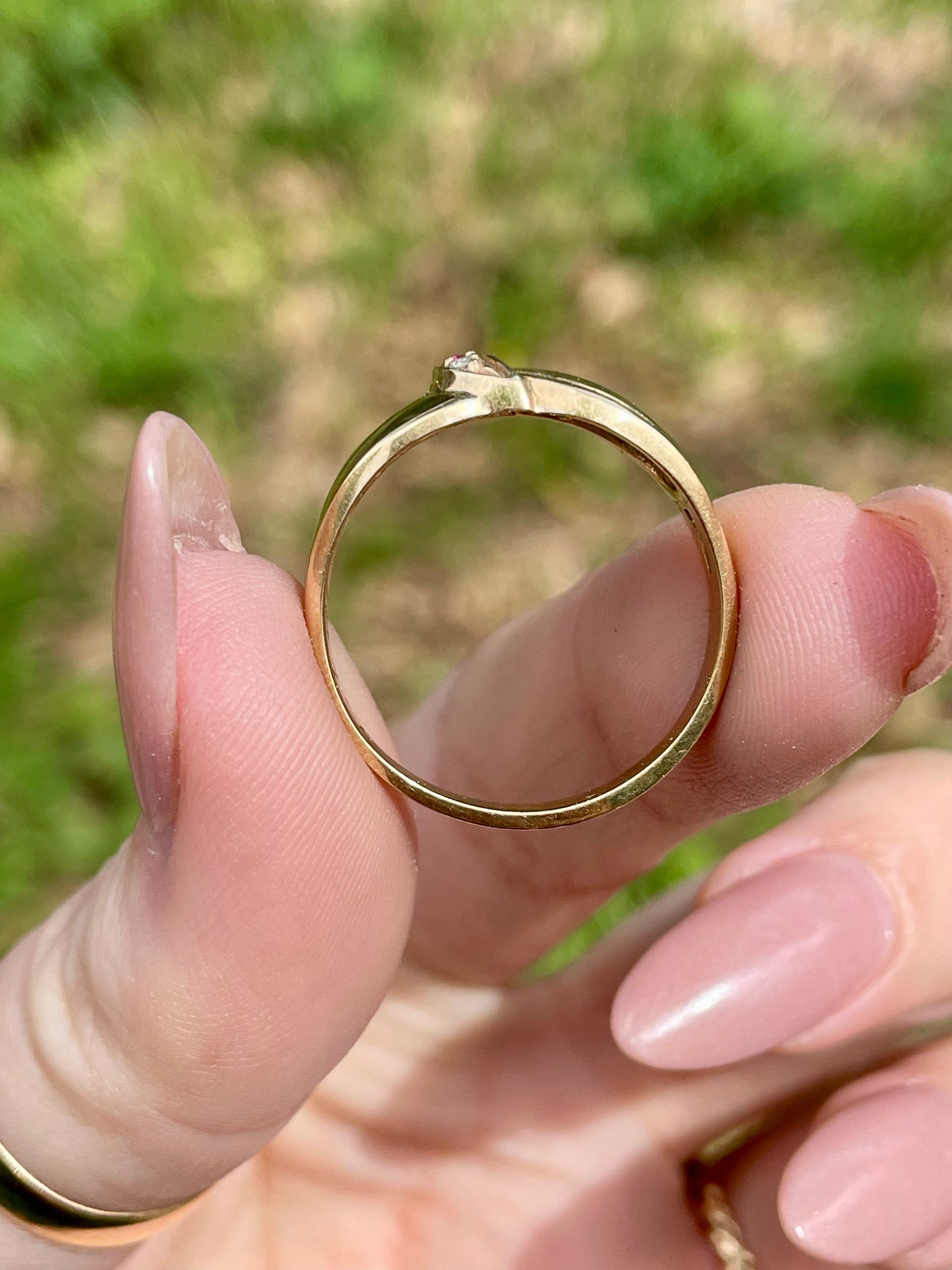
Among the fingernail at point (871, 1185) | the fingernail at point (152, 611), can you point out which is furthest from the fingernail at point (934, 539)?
the fingernail at point (152, 611)

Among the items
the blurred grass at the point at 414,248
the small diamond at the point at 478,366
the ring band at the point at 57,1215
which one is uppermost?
the blurred grass at the point at 414,248

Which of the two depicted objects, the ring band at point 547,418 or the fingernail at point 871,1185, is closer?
the ring band at point 547,418

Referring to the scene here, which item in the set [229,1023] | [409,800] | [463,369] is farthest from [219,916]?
[463,369]

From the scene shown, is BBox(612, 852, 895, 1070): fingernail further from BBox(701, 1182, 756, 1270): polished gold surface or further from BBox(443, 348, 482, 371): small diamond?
BBox(443, 348, 482, 371): small diamond

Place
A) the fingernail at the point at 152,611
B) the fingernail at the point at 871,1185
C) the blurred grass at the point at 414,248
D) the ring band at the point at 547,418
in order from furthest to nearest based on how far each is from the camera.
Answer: the blurred grass at the point at 414,248 < the fingernail at the point at 871,1185 < the ring band at the point at 547,418 < the fingernail at the point at 152,611

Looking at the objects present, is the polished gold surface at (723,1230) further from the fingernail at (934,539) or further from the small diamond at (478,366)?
the small diamond at (478,366)

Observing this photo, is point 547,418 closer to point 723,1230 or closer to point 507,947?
point 507,947

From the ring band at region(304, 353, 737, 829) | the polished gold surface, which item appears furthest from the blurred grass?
the ring band at region(304, 353, 737, 829)
